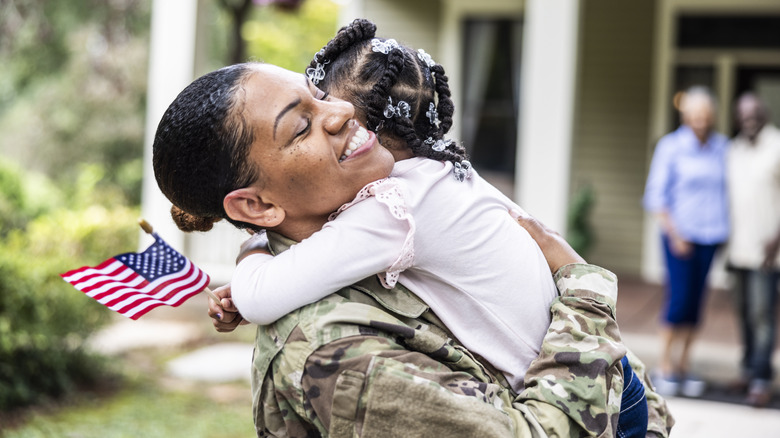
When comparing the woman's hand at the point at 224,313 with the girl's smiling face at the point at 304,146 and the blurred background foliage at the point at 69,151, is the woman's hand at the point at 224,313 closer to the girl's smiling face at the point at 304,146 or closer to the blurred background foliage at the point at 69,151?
the girl's smiling face at the point at 304,146

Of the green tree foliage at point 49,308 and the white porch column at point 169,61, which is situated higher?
the white porch column at point 169,61

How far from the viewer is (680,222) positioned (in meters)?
6.38

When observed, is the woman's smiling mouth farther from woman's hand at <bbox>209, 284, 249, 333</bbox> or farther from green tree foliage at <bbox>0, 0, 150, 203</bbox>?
green tree foliage at <bbox>0, 0, 150, 203</bbox>

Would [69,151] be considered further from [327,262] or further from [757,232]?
[327,262]

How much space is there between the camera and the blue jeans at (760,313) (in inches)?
243

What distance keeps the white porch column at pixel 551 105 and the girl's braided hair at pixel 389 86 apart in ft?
17.5

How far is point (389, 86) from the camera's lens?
152 cm

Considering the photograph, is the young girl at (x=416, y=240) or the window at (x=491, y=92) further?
the window at (x=491, y=92)

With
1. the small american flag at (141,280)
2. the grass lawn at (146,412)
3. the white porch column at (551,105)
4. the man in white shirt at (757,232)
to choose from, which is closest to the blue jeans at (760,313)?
the man in white shirt at (757,232)

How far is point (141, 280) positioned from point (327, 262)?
1.63ft

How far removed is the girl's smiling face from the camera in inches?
55.0

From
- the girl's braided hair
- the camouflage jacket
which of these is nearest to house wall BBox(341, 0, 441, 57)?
the girl's braided hair

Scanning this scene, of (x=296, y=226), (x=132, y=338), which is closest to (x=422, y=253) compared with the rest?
(x=296, y=226)

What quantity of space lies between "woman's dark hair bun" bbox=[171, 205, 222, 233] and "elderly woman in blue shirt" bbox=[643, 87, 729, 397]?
5.32 meters
